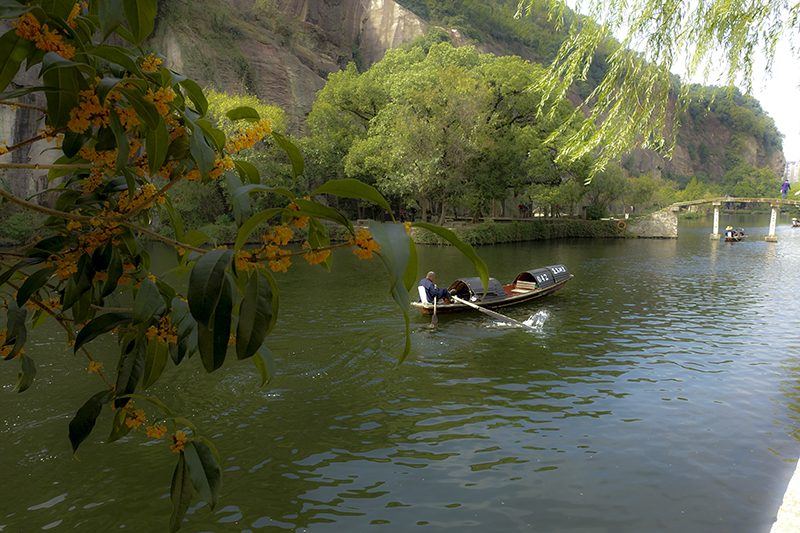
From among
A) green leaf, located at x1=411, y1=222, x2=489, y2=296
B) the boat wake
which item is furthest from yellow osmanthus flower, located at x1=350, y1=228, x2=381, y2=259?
the boat wake

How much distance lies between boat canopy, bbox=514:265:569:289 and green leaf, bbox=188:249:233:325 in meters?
16.6

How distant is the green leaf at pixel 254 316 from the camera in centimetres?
151

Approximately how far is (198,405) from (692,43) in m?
10.2

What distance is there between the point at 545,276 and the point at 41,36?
56.7 ft

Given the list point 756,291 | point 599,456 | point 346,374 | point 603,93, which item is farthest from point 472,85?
point 599,456

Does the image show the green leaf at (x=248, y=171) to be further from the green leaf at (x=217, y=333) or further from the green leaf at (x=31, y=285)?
the green leaf at (x=31, y=285)

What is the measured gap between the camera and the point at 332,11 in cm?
6362

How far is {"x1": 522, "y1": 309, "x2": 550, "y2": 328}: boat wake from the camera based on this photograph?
13.9m

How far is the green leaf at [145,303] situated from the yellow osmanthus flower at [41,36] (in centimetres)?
82

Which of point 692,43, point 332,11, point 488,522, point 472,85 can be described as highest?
point 332,11

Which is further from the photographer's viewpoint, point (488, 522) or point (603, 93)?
point (603, 93)

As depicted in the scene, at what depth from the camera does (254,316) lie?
155cm

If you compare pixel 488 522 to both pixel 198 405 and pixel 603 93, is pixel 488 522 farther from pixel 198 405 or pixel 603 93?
pixel 603 93

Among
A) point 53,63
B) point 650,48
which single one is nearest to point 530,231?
point 650,48
